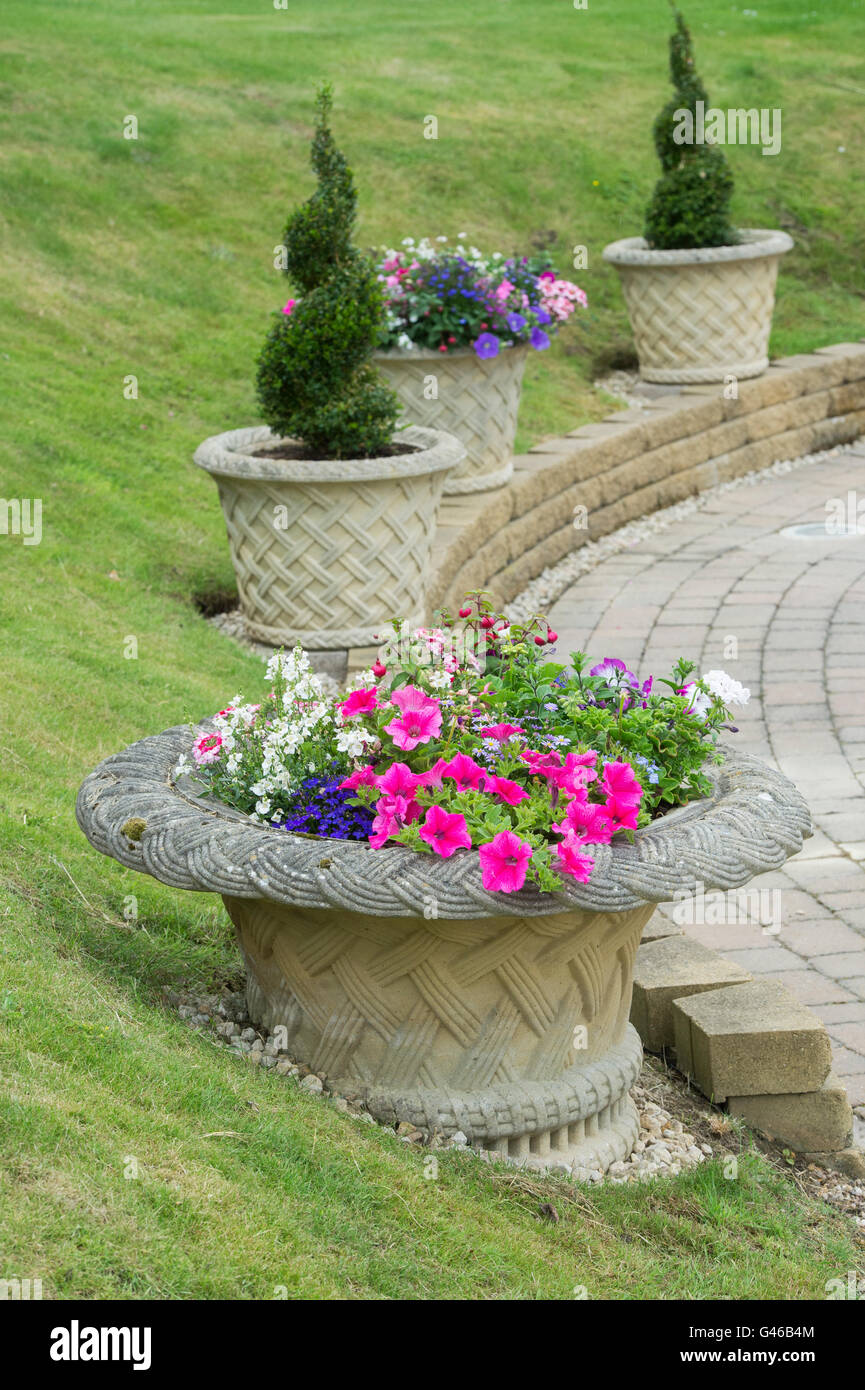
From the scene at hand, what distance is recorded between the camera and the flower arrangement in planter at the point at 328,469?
6105 millimetres

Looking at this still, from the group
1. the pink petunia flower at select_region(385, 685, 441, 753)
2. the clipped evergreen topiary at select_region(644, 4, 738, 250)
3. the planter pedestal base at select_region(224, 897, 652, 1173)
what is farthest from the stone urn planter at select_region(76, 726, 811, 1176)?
the clipped evergreen topiary at select_region(644, 4, 738, 250)

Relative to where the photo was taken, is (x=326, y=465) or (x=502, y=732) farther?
(x=326, y=465)

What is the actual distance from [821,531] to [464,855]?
6482 mm

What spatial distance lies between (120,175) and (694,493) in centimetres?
438

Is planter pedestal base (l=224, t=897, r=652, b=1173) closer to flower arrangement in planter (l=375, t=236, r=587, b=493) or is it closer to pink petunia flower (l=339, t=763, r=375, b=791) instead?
pink petunia flower (l=339, t=763, r=375, b=791)

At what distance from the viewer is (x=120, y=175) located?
1016 centimetres

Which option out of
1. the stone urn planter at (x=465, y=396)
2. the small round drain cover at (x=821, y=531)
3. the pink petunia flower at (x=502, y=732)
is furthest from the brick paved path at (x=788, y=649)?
the pink petunia flower at (x=502, y=732)

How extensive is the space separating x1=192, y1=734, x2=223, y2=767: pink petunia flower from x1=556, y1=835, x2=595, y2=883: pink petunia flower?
2.91 ft

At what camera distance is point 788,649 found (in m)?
6.98

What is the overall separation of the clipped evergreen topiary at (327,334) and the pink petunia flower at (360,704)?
3.11m

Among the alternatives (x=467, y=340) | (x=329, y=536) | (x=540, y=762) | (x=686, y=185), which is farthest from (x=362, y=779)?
(x=686, y=185)

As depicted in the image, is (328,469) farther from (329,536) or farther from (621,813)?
(621,813)

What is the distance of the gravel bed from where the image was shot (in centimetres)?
317
